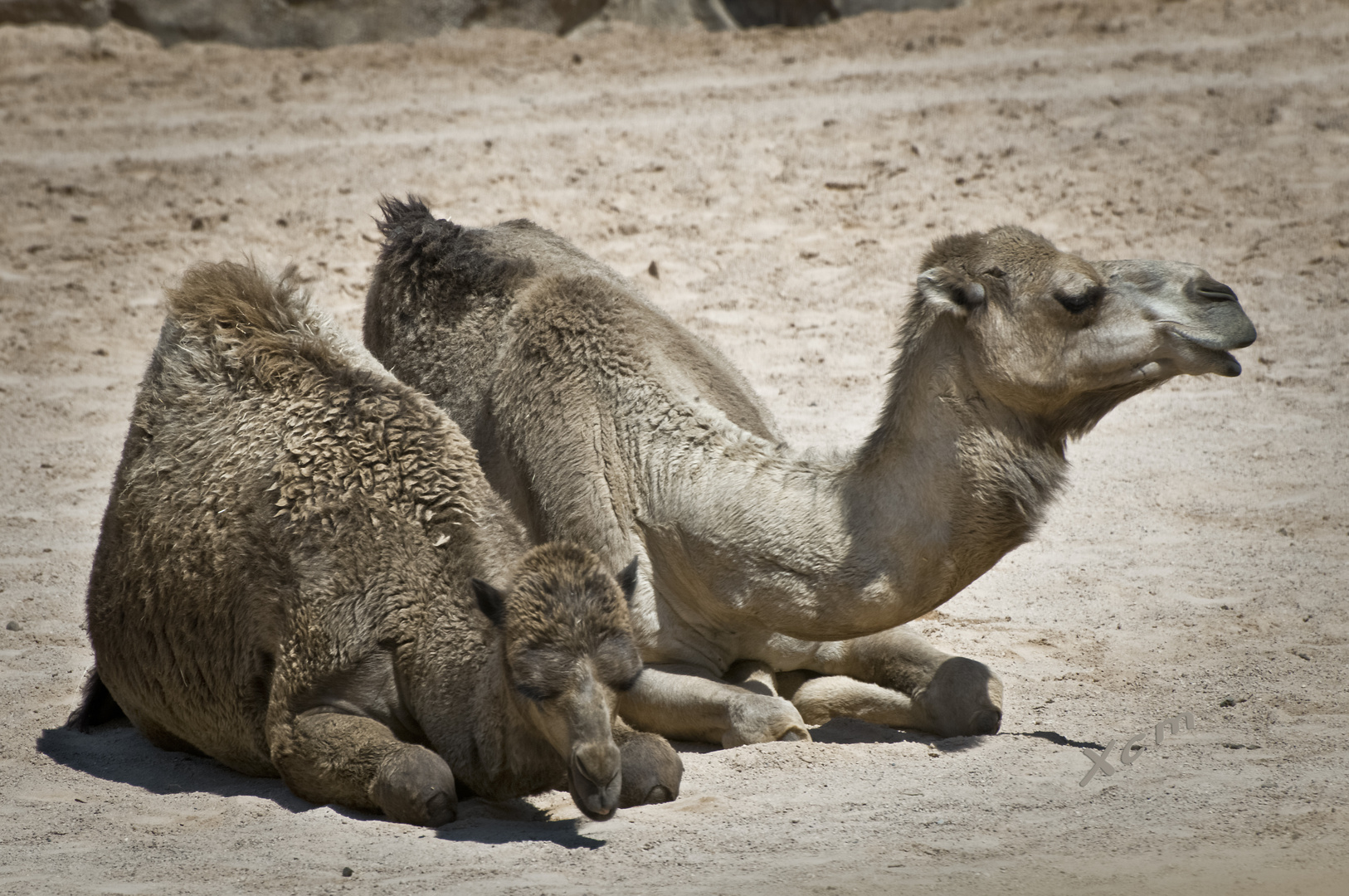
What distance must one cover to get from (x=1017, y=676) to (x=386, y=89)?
458 inches

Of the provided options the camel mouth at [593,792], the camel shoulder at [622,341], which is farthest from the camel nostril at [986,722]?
the camel mouth at [593,792]

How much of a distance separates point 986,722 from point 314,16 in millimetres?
15048

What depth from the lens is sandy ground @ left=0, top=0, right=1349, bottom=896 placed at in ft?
15.0

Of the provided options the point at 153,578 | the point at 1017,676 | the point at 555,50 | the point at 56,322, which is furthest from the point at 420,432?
the point at 555,50

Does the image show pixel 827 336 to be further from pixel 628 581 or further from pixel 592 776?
pixel 592 776

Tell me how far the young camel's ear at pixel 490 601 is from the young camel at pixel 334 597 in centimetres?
1

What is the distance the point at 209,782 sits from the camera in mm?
5613

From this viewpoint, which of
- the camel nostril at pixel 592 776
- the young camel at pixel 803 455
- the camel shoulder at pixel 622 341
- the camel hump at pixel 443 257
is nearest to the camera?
the camel nostril at pixel 592 776

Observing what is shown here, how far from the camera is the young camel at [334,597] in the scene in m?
4.68

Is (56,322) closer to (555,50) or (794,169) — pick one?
(794,169)

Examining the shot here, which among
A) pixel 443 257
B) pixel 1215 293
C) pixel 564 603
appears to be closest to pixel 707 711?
pixel 564 603

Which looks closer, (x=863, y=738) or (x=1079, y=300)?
(x=1079, y=300)

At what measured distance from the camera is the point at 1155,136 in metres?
13.5

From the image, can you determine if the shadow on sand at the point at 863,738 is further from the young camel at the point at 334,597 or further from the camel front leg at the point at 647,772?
the young camel at the point at 334,597
